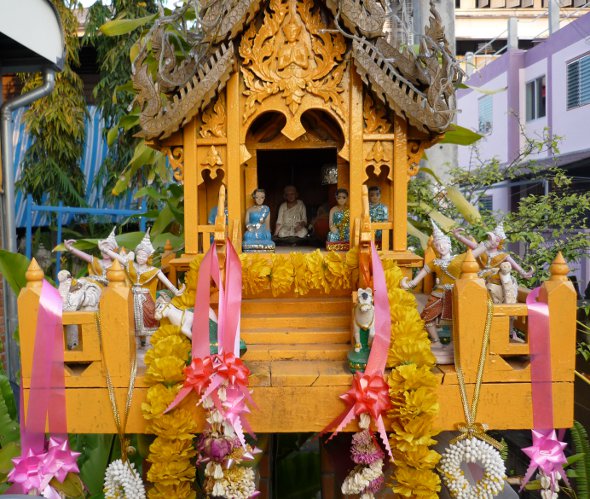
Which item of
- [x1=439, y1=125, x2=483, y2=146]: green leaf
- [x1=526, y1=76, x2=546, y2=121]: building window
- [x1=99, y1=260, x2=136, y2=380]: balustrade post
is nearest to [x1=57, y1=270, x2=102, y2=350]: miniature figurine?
[x1=99, y1=260, x2=136, y2=380]: balustrade post

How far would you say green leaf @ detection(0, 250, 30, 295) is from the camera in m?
3.71

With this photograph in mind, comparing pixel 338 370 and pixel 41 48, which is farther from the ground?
pixel 41 48

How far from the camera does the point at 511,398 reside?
7.66 feet

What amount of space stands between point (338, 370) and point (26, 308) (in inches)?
54.4

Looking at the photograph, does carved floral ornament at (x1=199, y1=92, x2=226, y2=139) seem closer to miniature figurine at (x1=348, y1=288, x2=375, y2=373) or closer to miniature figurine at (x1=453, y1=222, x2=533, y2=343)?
miniature figurine at (x1=348, y1=288, x2=375, y2=373)

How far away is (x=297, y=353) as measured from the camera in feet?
8.34

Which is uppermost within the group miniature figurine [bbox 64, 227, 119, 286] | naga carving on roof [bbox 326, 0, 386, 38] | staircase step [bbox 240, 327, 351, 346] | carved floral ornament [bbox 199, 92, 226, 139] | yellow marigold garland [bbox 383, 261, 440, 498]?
naga carving on roof [bbox 326, 0, 386, 38]

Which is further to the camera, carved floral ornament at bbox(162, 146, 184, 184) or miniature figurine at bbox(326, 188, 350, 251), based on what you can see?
miniature figurine at bbox(326, 188, 350, 251)

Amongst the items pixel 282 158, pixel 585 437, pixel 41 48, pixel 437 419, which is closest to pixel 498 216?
pixel 585 437

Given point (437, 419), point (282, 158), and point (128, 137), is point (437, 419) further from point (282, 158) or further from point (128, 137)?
point (128, 137)

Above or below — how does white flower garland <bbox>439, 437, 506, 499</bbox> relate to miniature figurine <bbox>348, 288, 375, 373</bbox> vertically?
below

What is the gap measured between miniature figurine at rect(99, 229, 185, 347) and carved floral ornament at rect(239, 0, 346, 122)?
3.16 ft

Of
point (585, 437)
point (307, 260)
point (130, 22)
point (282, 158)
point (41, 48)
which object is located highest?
point (130, 22)

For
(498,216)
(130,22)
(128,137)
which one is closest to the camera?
(130,22)
